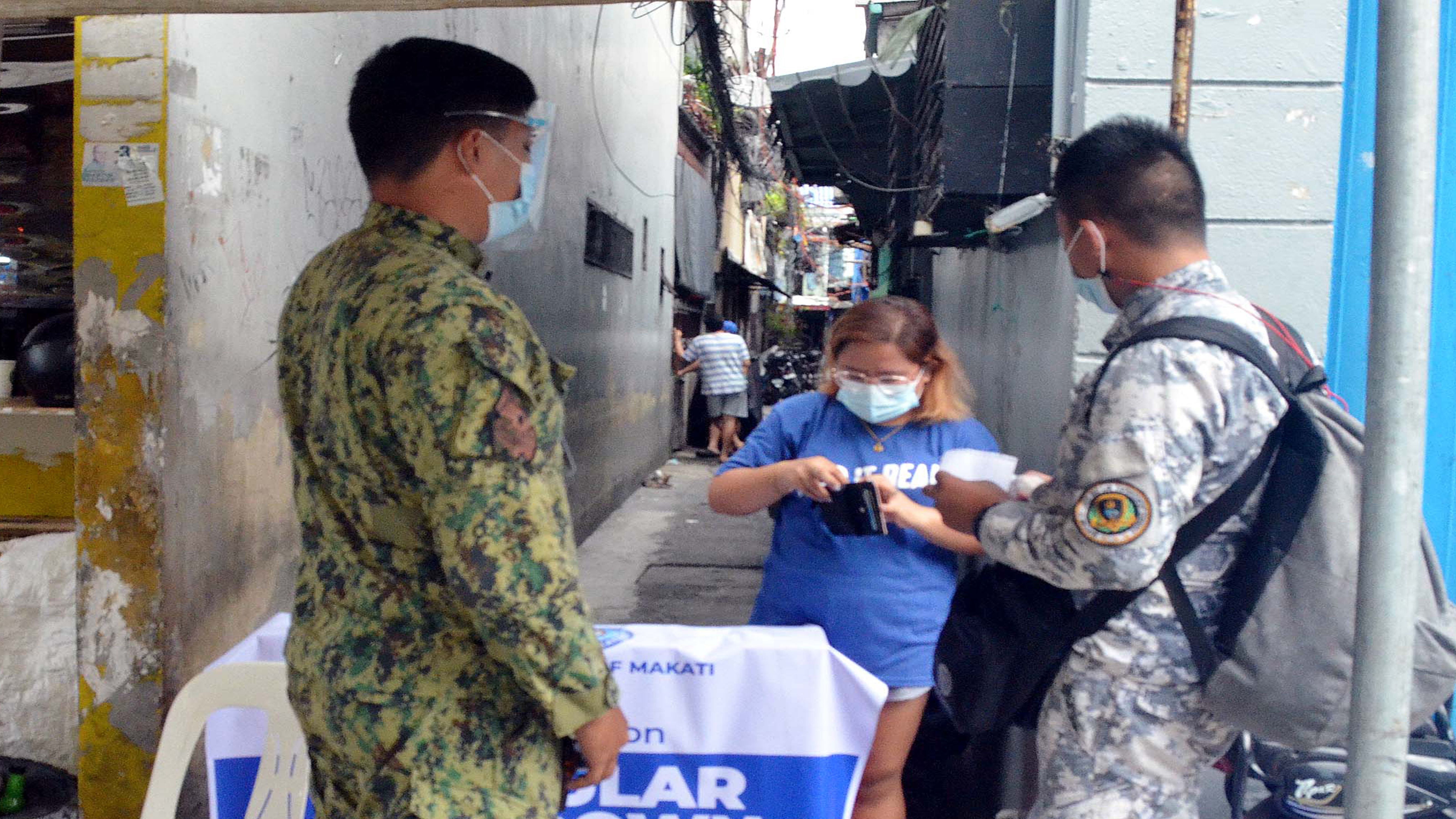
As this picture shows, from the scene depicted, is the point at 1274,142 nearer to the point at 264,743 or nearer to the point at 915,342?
the point at 915,342

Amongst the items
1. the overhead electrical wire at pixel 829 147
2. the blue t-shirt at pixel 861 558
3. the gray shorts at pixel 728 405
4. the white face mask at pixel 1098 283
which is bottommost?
the gray shorts at pixel 728 405

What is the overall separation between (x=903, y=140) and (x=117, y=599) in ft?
20.3

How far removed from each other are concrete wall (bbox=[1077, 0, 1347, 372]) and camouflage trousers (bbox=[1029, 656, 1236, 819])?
158cm

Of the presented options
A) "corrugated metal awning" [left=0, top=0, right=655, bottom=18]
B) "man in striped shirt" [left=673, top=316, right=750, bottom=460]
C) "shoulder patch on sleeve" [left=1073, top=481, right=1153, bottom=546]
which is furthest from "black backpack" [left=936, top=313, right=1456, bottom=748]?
"man in striped shirt" [left=673, top=316, right=750, bottom=460]

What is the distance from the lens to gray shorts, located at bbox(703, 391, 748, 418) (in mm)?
11773

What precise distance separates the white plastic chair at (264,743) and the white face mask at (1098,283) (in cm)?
165

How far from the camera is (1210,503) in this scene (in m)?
1.61

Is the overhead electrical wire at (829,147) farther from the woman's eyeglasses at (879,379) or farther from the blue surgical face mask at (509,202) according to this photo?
the blue surgical face mask at (509,202)

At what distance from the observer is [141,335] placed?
2.62 meters

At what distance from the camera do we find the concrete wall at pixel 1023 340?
10.7ft

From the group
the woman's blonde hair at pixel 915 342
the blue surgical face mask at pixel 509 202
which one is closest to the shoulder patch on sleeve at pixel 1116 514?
the woman's blonde hair at pixel 915 342

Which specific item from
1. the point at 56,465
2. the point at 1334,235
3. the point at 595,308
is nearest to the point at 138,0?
the point at 56,465

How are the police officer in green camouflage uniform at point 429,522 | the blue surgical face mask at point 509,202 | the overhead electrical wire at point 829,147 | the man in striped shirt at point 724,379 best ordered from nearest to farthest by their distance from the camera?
the police officer in green camouflage uniform at point 429,522 → the blue surgical face mask at point 509,202 → the overhead electrical wire at point 829,147 → the man in striped shirt at point 724,379

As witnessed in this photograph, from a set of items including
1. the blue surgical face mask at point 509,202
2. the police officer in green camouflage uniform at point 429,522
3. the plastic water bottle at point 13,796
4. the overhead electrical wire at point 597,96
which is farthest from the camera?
the overhead electrical wire at point 597,96
